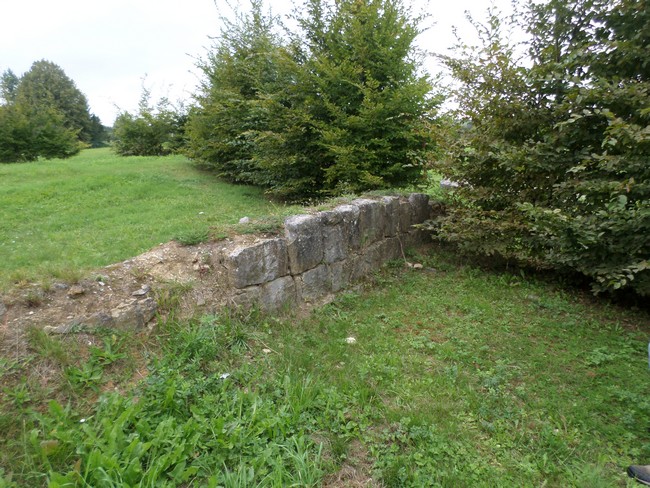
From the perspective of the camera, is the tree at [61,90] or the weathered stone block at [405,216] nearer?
the weathered stone block at [405,216]

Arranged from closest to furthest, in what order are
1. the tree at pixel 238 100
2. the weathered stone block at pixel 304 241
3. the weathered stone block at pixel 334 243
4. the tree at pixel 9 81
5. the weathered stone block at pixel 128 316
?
the weathered stone block at pixel 128 316, the weathered stone block at pixel 304 241, the weathered stone block at pixel 334 243, the tree at pixel 238 100, the tree at pixel 9 81

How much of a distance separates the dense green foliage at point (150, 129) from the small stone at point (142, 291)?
13967mm

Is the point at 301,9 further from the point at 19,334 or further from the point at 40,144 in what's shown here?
the point at 40,144

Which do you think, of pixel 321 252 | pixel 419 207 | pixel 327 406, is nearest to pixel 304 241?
pixel 321 252

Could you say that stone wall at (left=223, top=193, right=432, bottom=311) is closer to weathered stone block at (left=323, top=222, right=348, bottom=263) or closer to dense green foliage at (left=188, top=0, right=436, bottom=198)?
weathered stone block at (left=323, top=222, right=348, bottom=263)

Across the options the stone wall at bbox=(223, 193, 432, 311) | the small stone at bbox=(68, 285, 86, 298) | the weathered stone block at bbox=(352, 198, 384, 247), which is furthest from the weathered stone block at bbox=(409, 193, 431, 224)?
the small stone at bbox=(68, 285, 86, 298)

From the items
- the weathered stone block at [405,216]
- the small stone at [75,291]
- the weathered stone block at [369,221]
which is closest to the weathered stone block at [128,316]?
the small stone at [75,291]

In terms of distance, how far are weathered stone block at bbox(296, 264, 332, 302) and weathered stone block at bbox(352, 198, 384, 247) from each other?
85cm

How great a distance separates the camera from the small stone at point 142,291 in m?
3.28

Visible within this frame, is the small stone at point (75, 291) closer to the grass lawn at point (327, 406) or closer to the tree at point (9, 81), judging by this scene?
the grass lawn at point (327, 406)

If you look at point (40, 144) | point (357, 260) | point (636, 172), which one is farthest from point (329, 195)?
point (40, 144)

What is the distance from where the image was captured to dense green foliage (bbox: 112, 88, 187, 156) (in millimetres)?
15867

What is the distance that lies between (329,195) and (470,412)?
559cm

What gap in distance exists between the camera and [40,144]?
45.5 feet
